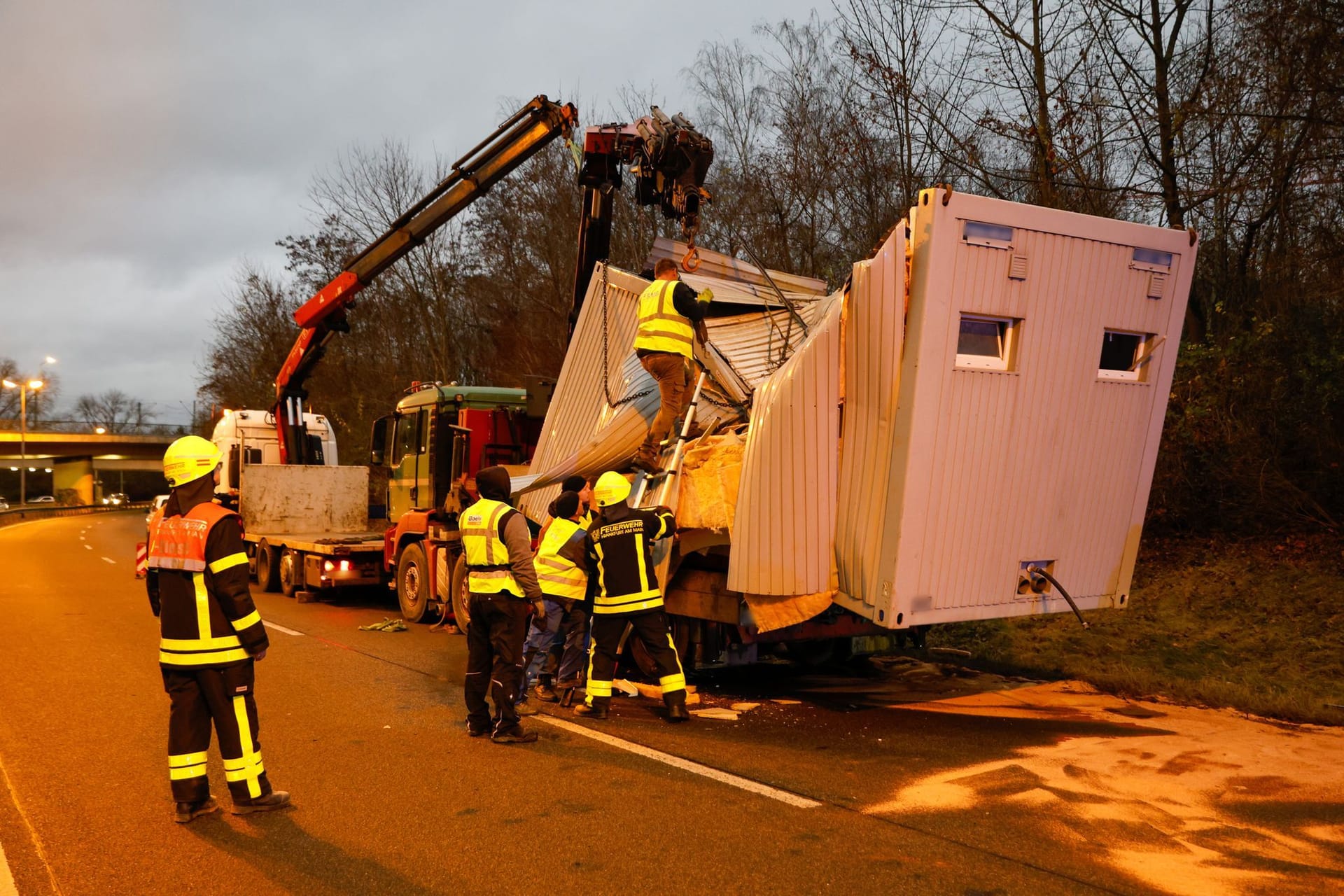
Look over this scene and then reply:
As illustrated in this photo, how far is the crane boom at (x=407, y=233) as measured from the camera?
41.8ft

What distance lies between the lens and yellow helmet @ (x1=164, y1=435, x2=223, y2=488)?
4762 millimetres

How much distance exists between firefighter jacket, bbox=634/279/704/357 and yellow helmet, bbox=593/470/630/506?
1017mm

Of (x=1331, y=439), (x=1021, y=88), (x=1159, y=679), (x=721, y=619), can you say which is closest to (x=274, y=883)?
(x=721, y=619)

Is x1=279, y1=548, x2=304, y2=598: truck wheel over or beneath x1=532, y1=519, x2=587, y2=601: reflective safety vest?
beneath

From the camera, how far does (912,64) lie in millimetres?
14219

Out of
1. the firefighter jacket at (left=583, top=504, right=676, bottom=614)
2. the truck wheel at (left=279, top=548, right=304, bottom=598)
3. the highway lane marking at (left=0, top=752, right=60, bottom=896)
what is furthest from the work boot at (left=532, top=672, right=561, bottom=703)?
the truck wheel at (left=279, top=548, right=304, bottom=598)

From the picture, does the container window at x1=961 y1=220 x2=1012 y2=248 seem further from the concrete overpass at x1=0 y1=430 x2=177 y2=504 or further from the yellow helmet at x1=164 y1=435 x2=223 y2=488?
the concrete overpass at x1=0 y1=430 x2=177 y2=504

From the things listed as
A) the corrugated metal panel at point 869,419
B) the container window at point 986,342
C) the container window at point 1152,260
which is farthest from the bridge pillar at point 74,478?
the container window at point 1152,260

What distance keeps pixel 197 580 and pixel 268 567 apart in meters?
11.9

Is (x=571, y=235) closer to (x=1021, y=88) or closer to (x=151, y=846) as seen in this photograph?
(x=1021, y=88)

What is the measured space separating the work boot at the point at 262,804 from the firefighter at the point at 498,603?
1.53m

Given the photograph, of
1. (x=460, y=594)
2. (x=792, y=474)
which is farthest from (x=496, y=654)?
(x=460, y=594)

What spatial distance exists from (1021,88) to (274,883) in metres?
12.7

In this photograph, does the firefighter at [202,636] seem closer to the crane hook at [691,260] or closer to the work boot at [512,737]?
the work boot at [512,737]
